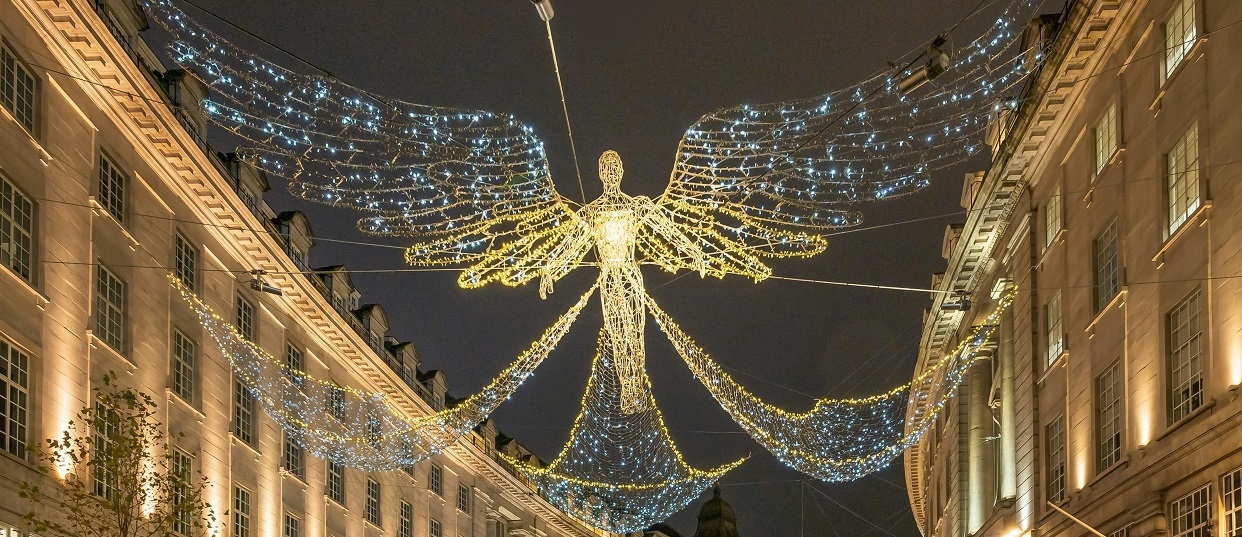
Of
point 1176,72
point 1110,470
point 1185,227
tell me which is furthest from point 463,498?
point 1176,72

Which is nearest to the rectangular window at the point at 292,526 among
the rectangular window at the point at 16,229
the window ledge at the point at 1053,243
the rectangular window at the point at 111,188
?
the rectangular window at the point at 111,188

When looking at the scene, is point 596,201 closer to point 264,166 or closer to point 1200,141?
point 264,166

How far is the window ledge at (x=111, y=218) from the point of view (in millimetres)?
28639

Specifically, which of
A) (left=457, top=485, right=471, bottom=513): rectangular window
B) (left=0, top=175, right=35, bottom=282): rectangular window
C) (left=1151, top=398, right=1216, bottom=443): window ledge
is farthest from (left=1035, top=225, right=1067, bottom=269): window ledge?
(left=457, top=485, right=471, bottom=513): rectangular window

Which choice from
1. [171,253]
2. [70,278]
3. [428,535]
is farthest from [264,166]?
[428,535]

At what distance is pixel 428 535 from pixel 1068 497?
103 ft

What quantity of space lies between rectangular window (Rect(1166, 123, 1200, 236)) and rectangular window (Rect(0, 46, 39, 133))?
63.0ft

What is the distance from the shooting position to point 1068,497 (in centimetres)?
2900

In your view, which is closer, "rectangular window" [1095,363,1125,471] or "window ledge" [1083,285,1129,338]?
"window ledge" [1083,285,1129,338]

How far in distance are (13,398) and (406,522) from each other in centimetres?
2956

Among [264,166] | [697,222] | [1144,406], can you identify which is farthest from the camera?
[1144,406]

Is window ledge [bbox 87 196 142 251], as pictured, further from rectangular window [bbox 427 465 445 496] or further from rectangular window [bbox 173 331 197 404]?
rectangular window [bbox 427 465 445 496]

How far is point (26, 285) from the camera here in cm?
2553

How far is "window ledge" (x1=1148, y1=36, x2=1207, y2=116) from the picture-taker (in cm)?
2130
